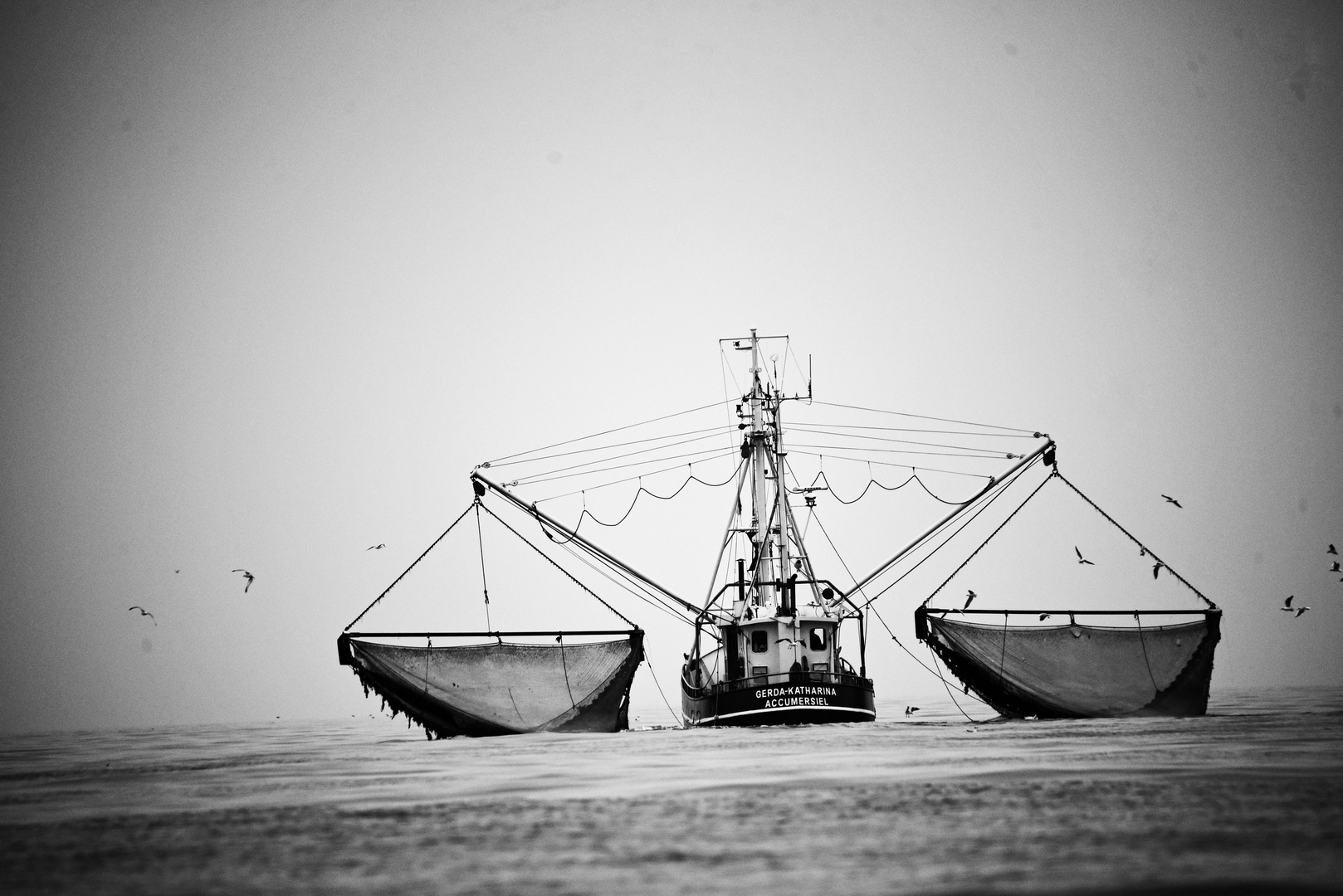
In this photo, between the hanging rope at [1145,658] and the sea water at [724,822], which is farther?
the hanging rope at [1145,658]

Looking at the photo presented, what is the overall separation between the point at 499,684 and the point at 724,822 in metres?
23.9

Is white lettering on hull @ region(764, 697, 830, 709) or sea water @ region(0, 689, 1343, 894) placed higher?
sea water @ region(0, 689, 1343, 894)

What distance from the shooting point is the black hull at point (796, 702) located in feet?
123

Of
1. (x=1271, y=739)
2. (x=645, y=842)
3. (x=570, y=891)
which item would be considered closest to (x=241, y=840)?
(x=645, y=842)

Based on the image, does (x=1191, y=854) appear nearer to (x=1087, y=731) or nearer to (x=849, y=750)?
(x=849, y=750)

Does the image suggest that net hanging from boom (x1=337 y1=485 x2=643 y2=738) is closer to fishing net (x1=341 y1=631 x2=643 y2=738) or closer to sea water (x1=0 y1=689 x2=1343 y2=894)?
fishing net (x1=341 y1=631 x2=643 y2=738)

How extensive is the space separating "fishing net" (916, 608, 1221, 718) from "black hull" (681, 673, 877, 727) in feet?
10.3

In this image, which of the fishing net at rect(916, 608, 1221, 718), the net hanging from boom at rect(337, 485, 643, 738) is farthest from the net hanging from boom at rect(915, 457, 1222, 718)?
the net hanging from boom at rect(337, 485, 643, 738)

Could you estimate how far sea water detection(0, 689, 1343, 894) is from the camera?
10266mm

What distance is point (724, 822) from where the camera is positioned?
1380 cm

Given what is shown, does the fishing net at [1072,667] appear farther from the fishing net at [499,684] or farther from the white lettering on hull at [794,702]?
the fishing net at [499,684]

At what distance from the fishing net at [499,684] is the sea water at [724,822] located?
931cm

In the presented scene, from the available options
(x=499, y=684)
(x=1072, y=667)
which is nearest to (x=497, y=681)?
(x=499, y=684)

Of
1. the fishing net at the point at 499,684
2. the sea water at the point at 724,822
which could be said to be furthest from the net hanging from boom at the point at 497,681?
the sea water at the point at 724,822
